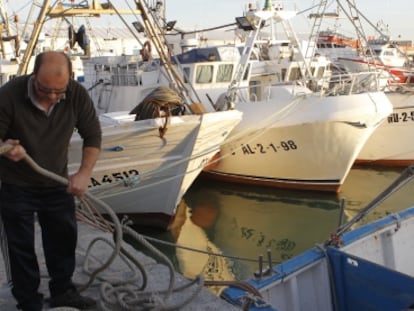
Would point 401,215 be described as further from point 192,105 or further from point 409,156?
point 409,156

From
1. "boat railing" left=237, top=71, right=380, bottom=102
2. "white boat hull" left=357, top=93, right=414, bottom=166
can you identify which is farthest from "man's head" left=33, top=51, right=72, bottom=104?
"white boat hull" left=357, top=93, right=414, bottom=166

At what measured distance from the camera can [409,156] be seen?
510 inches

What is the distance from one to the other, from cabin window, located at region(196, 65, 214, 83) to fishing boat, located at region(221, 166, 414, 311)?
7266 millimetres

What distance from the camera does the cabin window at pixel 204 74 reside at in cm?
1099

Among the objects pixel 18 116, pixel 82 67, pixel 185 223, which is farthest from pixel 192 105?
pixel 82 67

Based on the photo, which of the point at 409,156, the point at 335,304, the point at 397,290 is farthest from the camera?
the point at 409,156

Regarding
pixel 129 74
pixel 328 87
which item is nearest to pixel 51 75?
pixel 129 74

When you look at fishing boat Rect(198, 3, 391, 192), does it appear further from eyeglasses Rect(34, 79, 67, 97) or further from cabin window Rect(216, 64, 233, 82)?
eyeglasses Rect(34, 79, 67, 97)

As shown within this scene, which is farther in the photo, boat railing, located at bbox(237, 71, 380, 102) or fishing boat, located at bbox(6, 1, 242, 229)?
boat railing, located at bbox(237, 71, 380, 102)

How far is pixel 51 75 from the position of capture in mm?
2375

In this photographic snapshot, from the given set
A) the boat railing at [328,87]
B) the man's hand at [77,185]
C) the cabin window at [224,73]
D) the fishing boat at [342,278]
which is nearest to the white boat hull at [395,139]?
the boat railing at [328,87]

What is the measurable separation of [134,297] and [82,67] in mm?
12043

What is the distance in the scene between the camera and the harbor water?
300 inches

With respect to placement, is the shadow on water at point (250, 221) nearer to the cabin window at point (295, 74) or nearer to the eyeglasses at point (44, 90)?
the cabin window at point (295, 74)
